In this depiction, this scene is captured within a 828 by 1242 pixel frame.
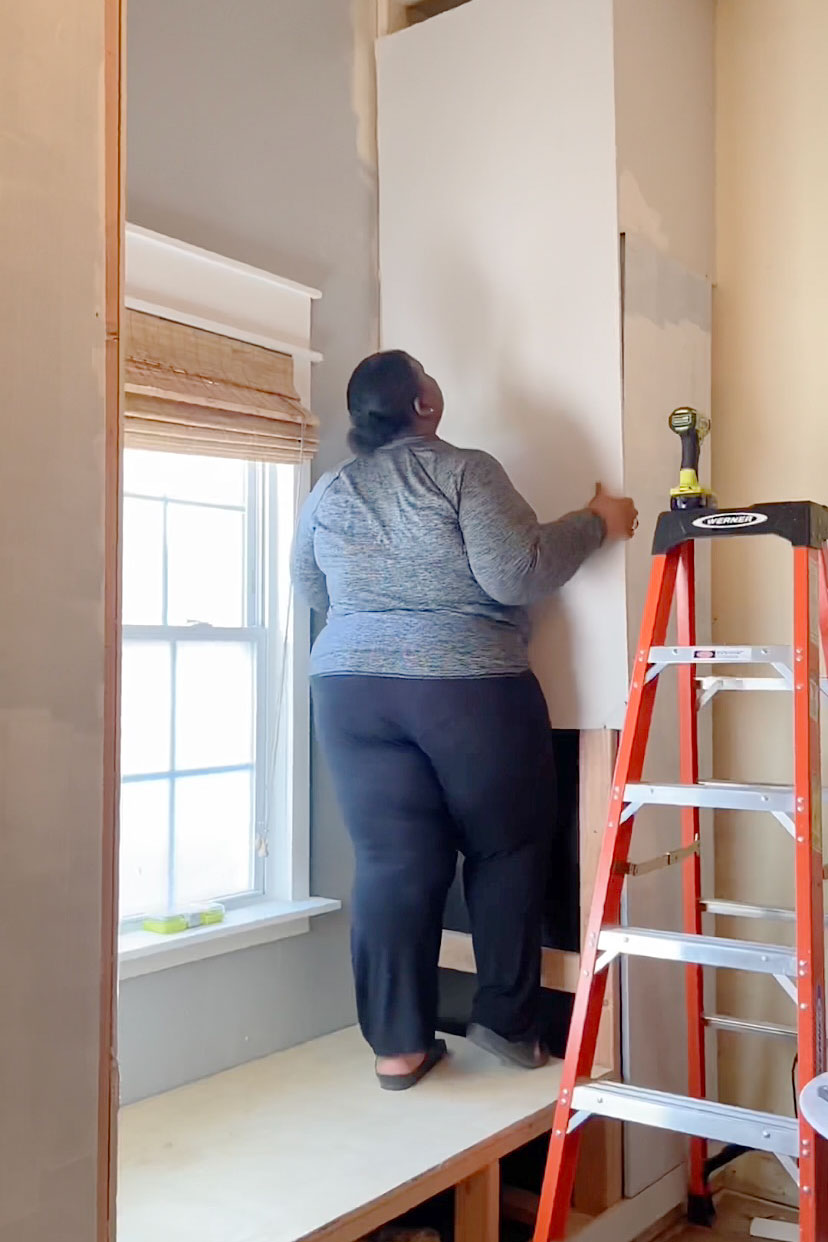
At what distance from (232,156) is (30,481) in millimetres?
1532

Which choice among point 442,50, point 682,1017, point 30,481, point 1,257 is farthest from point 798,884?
point 442,50

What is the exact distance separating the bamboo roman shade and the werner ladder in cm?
86

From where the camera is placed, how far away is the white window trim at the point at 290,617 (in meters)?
2.15

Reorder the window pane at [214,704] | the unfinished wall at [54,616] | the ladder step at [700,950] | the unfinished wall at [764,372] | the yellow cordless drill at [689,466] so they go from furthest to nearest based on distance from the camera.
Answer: the unfinished wall at [764,372] < the window pane at [214,704] < the yellow cordless drill at [689,466] < the ladder step at [700,950] < the unfinished wall at [54,616]

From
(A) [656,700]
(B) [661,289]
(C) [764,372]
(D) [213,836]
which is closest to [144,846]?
(D) [213,836]

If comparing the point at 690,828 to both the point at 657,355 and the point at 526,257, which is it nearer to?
the point at 657,355

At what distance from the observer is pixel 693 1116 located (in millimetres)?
1766

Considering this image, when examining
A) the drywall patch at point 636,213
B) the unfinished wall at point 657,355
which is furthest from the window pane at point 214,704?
the drywall patch at point 636,213

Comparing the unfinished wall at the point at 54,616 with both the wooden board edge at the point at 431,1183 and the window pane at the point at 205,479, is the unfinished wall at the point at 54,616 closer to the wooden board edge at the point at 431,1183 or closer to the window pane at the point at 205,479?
the wooden board edge at the point at 431,1183

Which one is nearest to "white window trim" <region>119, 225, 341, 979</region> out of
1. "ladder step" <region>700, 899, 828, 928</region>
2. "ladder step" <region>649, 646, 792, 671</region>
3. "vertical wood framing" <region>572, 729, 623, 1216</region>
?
"vertical wood framing" <region>572, 729, 623, 1216</region>

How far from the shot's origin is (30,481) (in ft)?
3.57

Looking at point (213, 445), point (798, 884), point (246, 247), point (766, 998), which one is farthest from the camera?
point (766, 998)

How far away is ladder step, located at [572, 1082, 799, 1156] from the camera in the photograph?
67.0 inches

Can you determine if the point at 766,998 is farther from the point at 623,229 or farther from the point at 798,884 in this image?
the point at 623,229
